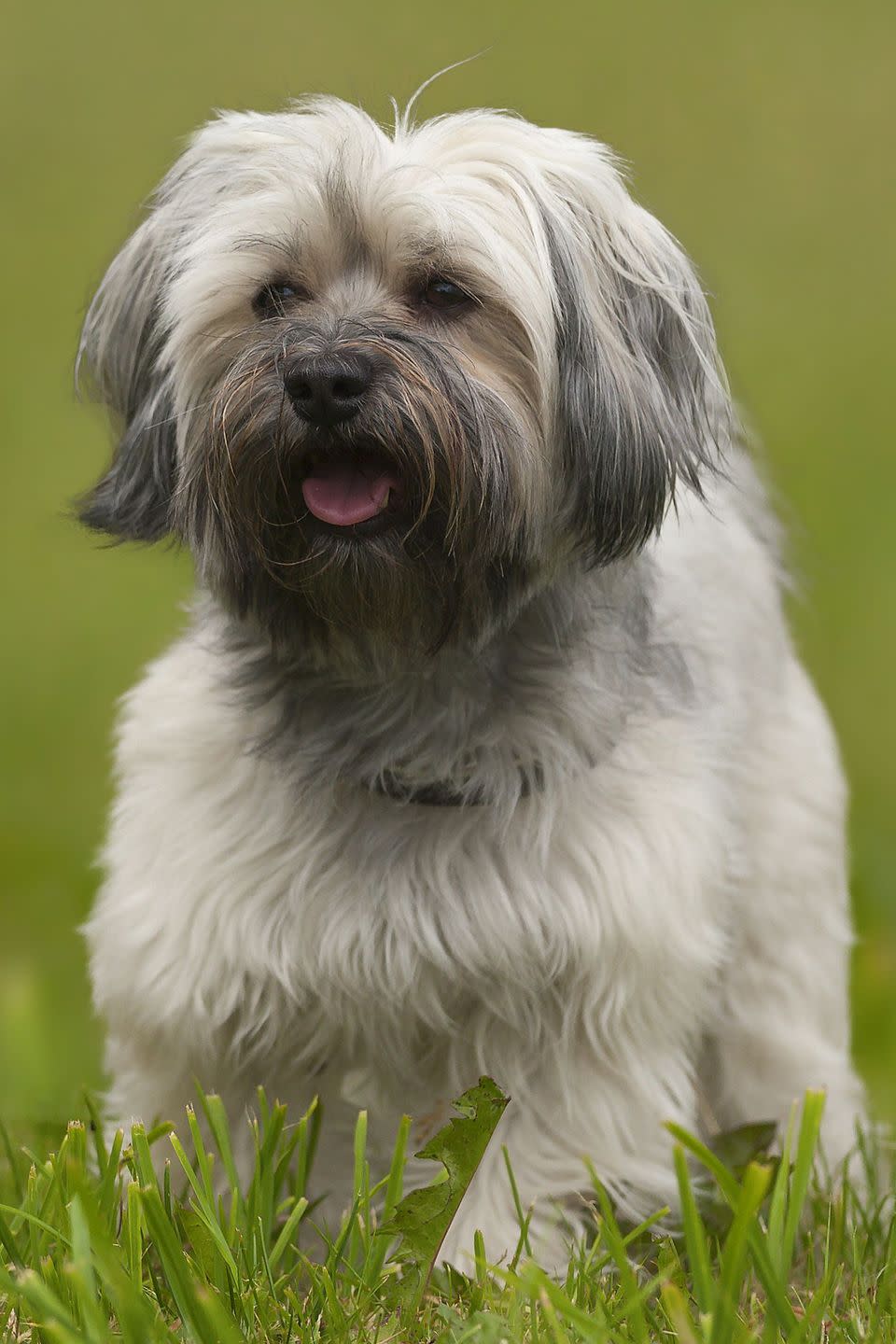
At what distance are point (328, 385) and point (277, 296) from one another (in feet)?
0.86

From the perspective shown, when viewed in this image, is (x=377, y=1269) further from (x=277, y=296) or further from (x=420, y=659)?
(x=277, y=296)

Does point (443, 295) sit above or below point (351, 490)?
above

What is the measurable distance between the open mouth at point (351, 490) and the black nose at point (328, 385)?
10 centimetres

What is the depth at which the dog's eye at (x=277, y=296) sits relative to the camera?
2635 mm

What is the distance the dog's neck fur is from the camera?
2.80m

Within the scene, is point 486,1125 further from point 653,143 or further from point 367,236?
point 653,143

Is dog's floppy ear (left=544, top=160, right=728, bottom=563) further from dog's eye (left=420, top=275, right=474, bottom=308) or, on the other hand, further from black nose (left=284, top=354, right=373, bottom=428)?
black nose (left=284, top=354, right=373, bottom=428)

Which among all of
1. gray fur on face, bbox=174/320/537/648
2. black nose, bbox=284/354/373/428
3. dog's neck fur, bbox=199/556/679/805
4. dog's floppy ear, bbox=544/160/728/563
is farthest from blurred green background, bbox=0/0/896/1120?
black nose, bbox=284/354/373/428

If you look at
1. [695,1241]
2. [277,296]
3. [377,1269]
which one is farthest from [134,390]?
[695,1241]

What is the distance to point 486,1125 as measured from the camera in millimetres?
2467

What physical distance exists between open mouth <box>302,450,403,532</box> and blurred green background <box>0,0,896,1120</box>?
2.62 m

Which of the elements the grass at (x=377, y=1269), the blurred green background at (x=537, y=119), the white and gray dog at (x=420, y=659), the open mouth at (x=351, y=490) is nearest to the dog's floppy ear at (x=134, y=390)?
the white and gray dog at (x=420, y=659)

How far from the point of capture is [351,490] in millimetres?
2578

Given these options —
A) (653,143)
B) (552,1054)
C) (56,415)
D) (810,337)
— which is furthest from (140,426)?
(653,143)
